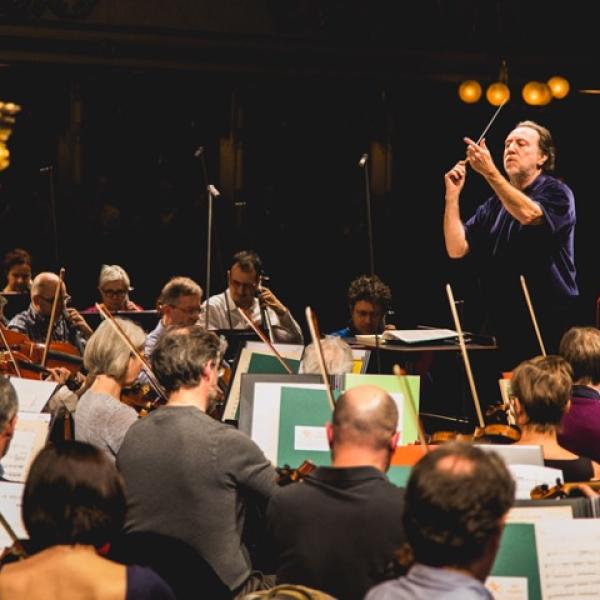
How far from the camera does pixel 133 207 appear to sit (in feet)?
34.0

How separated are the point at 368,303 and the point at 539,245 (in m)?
2.23

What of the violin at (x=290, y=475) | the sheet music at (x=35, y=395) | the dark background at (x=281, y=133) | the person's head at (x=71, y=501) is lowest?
the violin at (x=290, y=475)

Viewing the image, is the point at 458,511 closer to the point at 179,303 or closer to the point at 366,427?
the point at 366,427

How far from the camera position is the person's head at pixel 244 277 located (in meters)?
7.84

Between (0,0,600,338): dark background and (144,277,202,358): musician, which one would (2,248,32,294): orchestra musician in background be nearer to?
(0,0,600,338): dark background

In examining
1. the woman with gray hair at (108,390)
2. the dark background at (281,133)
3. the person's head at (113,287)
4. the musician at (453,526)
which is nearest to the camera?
the musician at (453,526)

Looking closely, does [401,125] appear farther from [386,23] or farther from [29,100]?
[29,100]

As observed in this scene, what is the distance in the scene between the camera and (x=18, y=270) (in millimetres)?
8977

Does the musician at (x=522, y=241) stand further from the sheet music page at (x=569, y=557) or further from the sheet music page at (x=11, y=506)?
the sheet music page at (x=11, y=506)

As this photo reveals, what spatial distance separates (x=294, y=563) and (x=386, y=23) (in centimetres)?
814

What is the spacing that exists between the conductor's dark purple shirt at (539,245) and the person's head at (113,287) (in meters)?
4.04

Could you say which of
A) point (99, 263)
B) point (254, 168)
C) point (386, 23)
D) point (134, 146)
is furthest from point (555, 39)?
point (99, 263)

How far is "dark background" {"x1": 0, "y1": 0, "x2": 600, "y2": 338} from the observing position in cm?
996

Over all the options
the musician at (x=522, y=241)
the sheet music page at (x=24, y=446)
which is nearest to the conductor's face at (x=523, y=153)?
the musician at (x=522, y=241)
